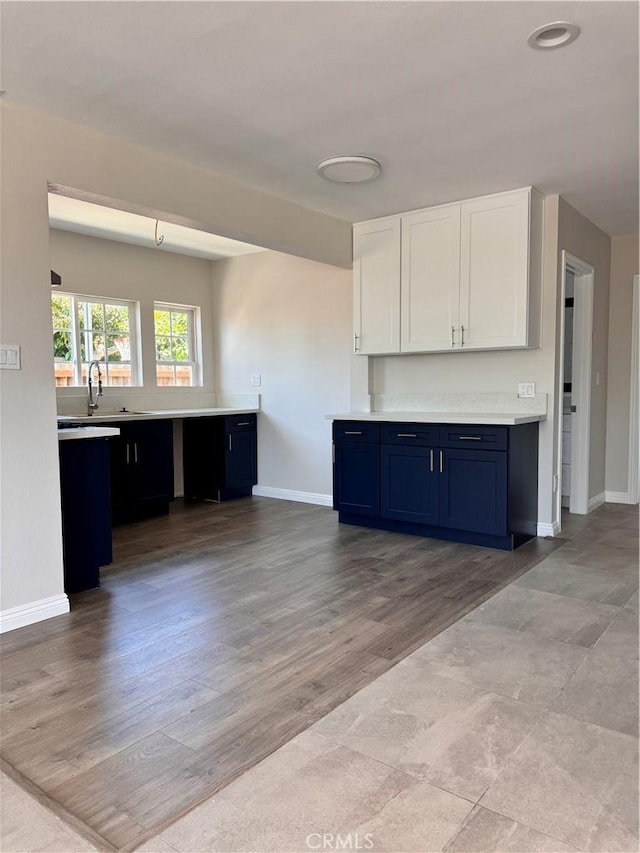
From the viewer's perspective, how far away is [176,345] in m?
6.17

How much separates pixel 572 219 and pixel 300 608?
3.44m

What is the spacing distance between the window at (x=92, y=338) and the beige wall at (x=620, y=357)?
4423 mm

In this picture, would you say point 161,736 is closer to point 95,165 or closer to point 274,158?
point 95,165

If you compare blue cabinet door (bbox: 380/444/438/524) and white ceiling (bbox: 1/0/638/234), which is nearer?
A: white ceiling (bbox: 1/0/638/234)

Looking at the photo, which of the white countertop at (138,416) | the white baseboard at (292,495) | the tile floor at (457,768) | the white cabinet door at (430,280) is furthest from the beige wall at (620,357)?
the white countertop at (138,416)

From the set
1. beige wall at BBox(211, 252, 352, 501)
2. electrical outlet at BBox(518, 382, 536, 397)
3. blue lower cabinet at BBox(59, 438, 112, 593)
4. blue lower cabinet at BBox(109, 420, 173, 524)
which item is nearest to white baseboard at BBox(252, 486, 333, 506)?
beige wall at BBox(211, 252, 352, 501)

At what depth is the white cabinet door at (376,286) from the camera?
181 inches

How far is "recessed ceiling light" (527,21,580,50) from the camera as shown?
2.11 meters

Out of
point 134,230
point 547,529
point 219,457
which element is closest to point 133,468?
point 219,457

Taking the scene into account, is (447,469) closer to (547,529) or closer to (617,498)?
(547,529)

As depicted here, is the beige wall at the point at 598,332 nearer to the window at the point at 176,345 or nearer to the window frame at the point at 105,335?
the window at the point at 176,345

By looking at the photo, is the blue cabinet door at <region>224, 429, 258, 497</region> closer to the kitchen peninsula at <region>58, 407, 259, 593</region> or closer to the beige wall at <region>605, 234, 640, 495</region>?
the kitchen peninsula at <region>58, 407, 259, 593</region>

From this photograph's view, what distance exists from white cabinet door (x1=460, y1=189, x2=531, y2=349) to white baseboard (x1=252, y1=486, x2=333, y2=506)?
2043 mm

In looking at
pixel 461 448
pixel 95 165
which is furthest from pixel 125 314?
pixel 461 448
